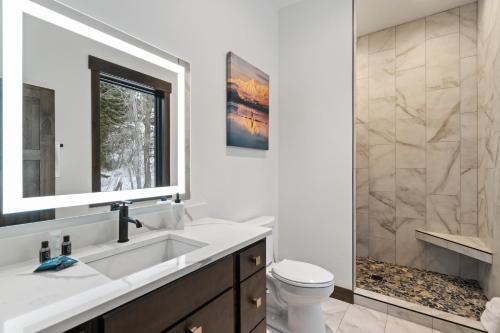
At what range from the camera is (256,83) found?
2240mm

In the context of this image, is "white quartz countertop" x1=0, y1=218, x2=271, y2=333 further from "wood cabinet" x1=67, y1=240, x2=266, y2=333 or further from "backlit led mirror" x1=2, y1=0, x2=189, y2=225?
"backlit led mirror" x1=2, y1=0, x2=189, y2=225

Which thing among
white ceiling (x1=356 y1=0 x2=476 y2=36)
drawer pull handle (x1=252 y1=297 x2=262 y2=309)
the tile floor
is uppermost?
white ceiling (x1=356 y1=0 x2=476 y2=36)

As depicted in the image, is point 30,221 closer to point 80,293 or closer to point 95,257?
point 95,257

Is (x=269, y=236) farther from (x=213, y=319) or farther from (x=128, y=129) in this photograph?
(x=128, y=129)

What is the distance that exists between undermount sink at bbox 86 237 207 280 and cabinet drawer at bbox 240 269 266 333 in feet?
1.02

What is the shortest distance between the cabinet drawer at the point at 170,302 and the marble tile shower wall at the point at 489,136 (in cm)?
219

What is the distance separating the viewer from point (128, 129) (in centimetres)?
133

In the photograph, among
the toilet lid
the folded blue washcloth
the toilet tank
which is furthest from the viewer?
the toilet tank

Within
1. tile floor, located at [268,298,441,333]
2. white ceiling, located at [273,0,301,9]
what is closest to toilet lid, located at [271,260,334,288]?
tile floor, located at [268,298,441,333]

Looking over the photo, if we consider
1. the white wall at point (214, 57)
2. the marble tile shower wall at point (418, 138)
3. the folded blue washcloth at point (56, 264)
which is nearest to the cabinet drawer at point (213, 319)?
the folded blue washcloth at point (56, 264)

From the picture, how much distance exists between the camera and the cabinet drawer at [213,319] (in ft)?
2.88

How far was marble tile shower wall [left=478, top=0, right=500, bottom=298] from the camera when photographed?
76.4 inches

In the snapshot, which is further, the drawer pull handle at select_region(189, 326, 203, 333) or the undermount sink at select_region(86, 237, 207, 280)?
the undermount sink at select_region(86, 237, 207, 280)

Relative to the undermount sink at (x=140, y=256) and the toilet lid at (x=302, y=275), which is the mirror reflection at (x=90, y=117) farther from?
the toilet lid at (x=302, y=275)
